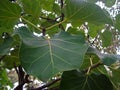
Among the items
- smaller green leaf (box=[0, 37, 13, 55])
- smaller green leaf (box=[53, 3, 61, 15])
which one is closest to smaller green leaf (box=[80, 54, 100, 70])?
smaller green leaf (box=[0, 37, 13, 55])

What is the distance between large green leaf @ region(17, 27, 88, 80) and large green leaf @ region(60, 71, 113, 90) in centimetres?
13

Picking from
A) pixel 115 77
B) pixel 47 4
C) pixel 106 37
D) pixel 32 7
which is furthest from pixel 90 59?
pixel 47 4

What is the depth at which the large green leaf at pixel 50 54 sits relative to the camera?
0.66 m

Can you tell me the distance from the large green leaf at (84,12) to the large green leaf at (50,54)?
130 mm

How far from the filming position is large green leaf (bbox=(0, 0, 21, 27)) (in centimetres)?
92

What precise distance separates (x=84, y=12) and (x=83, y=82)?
0.21 m

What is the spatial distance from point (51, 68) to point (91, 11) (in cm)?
31

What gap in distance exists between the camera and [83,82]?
876 millimetres

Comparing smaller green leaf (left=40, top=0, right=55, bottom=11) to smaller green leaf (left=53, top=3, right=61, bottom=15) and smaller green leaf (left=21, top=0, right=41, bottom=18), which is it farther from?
smaller green leaf (left=21, top=0, right=41, bottom=18)

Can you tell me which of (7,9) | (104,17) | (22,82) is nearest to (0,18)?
(7,9)

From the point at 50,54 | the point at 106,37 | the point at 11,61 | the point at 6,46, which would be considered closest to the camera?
the point at 50,54

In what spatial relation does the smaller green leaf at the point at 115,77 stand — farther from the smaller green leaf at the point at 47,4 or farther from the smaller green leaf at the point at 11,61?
the smaller green leaf at the point at 47,4

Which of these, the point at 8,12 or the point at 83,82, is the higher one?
the point at 8,12

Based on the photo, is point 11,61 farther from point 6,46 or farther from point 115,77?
point 115,77
